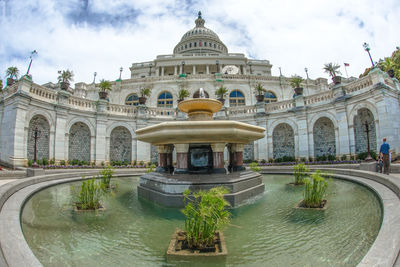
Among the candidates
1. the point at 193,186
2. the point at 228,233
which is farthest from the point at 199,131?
the point at 228,233

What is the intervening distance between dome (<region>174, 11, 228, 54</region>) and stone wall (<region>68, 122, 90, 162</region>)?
50361 mm

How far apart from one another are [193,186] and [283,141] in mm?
16253

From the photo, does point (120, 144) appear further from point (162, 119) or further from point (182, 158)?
point (182, 158)

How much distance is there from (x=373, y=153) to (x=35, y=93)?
2436cm

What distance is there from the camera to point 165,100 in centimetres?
3509

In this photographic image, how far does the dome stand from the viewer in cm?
6297

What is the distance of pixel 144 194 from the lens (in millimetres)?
7727

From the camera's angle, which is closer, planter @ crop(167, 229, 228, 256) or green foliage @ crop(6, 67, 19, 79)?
planter @ crop(167, 229, 228, 256)

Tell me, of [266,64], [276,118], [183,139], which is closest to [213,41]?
[266,64]

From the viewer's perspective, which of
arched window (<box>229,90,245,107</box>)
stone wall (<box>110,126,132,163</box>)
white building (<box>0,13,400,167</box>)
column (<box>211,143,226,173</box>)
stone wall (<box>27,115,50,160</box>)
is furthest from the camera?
arched window (<box>229,90,245,107</box>)

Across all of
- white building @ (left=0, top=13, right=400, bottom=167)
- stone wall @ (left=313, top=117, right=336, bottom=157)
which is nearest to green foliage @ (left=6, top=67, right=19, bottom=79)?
white building @ (left=0, top=13, right=400, bottom=167)

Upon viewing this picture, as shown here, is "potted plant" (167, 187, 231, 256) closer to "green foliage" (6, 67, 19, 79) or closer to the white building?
the white building

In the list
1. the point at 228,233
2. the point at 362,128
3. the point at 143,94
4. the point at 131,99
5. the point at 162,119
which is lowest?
the point at 228,233

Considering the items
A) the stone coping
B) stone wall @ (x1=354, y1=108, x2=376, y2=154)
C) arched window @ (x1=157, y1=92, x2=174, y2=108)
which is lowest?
the stone coping
